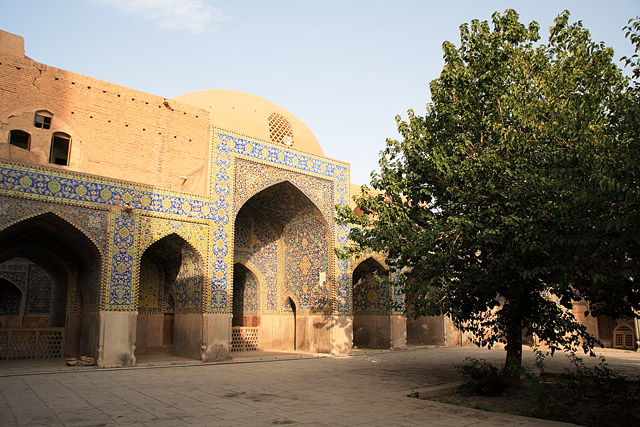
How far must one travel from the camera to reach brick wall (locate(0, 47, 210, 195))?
44.3 feet

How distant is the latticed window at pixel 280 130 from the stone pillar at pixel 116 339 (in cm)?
755

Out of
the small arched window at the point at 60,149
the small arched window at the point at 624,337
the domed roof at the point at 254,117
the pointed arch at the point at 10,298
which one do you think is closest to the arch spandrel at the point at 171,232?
the small arched window at the point at 60,149

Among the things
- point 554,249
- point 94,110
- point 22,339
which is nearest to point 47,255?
point 22,339

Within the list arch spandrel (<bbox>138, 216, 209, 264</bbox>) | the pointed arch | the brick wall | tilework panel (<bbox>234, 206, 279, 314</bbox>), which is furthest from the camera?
the pointed arch

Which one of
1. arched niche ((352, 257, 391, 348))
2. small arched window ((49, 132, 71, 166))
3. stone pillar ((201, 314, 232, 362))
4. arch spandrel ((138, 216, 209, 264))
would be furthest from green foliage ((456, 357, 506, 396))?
small arched window ((49, 132, 71, 166))

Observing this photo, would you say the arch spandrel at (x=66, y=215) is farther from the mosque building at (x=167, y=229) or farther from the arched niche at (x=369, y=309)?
the arched niche at (x=369, y=309)

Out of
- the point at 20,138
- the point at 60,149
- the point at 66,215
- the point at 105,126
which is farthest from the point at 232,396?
the point at 60,149

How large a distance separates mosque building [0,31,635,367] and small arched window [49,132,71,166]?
0.04 meters

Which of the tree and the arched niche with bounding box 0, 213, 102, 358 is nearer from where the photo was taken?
the tree

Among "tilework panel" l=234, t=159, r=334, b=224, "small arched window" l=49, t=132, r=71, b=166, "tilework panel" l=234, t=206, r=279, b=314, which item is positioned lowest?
"tilework panel" l=234, t=206, r=279, b=314

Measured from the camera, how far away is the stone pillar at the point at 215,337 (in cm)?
1191

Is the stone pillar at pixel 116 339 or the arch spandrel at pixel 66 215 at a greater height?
the arch spandrel at pixel 66 215

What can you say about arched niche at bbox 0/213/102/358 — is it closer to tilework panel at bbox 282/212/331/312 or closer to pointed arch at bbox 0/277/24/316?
pointed arch at bbox 0/277/24/316

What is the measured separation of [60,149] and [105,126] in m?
1.60
